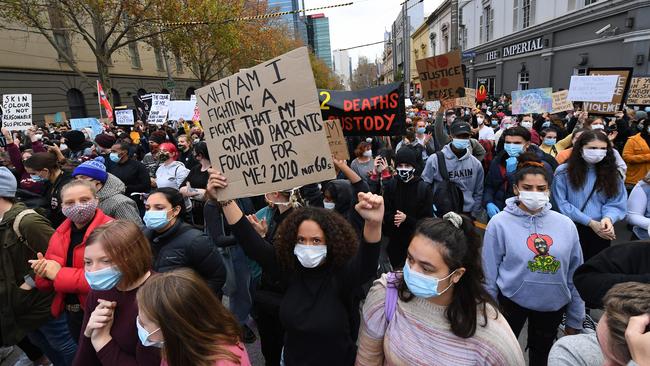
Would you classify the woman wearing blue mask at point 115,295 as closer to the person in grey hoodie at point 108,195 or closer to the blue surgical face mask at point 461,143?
the person in grey hoodie at point 108,195

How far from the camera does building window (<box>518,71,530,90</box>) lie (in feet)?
80.0

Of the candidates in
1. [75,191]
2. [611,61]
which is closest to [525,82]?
[611,61]

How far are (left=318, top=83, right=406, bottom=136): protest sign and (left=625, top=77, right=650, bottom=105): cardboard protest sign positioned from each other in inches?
311

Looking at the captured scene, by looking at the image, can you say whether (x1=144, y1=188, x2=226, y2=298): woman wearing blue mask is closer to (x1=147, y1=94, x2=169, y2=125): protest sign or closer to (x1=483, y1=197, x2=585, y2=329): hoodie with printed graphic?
(x1=483, y1=197, x2=585, y2=329): hoodie with printed graphic

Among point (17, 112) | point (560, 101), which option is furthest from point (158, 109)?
point (560, 101)

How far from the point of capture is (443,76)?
21.6 ft

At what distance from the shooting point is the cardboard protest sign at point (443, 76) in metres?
6.43

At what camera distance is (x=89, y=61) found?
23.8m

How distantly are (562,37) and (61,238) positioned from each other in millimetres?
24068

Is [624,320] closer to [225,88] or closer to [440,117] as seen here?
[225,88]

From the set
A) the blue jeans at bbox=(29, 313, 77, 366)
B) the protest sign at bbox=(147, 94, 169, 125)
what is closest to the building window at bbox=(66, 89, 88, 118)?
the protest sign at bbox=(147, 94, 169, 125)

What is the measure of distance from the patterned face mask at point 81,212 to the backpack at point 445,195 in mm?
3538

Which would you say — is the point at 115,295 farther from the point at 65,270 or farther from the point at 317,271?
the point at 317,271

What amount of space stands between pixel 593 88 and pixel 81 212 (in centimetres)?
912
